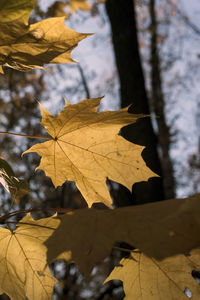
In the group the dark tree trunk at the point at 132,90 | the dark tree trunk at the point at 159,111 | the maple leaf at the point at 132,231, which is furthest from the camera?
the dark tree trunk at the point at 159,111

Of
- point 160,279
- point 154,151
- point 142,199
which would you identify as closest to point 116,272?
point 160,279

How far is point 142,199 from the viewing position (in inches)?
86.4

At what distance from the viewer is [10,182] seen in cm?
85

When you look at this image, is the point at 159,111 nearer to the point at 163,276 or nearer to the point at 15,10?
the point at 163,276

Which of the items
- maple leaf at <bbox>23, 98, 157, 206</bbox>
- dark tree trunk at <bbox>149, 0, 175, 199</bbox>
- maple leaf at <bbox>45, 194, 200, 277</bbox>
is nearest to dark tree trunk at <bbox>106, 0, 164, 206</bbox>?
maple leaf at <bbox>23, 98, 157, 206</bbox>

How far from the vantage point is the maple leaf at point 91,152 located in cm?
91

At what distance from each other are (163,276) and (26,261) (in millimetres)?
414

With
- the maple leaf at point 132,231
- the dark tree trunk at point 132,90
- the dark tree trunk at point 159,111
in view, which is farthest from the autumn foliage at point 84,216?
the dark tree trunk at point 159,111

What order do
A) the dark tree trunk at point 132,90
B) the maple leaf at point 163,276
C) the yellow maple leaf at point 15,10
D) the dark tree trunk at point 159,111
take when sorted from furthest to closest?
the dark tree trunk at point 159,111 → the dark tree trunk at point 132,90 → the maple leaf at point 163,276 → the yellow maple leaf at point 15,10

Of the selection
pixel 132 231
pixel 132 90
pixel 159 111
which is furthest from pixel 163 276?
pixel 159 111

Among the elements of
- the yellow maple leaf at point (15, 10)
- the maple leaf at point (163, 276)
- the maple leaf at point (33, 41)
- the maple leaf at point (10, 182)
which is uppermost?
the yellow maple leaf at point (15, 10)

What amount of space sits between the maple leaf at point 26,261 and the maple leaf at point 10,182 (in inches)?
3.3

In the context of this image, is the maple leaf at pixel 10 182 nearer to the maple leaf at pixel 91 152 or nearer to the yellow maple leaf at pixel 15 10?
the maple leaf at pixel 91 152

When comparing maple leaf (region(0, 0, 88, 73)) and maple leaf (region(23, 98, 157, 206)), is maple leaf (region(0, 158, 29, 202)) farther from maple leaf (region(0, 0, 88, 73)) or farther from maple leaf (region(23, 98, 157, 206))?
maple leaf (region(0, 0, 88, 73))
